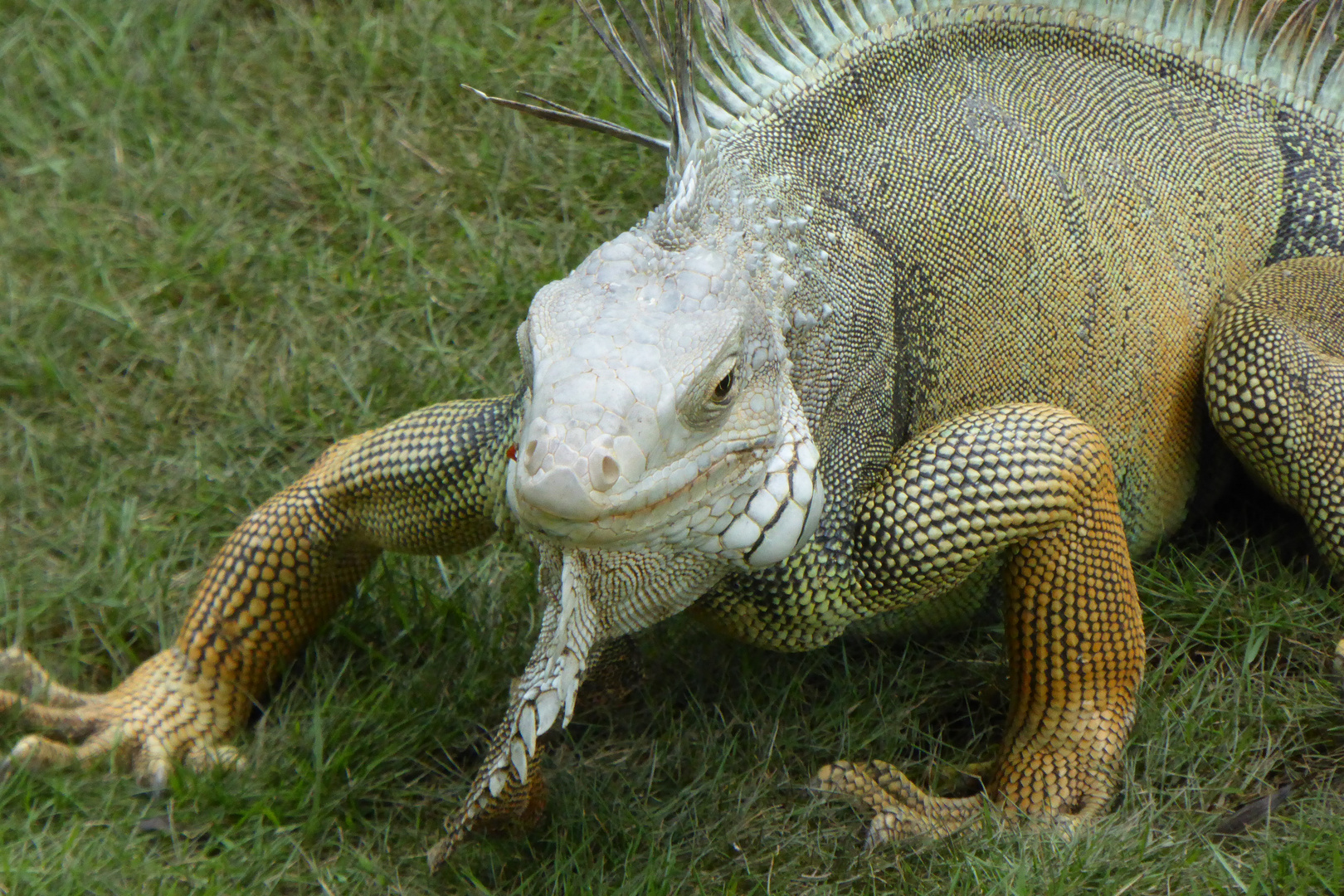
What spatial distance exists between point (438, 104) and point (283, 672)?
2.99m

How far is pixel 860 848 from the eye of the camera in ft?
12.6

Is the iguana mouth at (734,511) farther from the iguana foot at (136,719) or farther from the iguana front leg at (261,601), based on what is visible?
the iguana foot at (136,719)

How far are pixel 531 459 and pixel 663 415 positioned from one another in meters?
0.29

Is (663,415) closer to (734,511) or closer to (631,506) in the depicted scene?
(631,506)

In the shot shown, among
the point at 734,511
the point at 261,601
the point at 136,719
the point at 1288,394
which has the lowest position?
the point at 136,719

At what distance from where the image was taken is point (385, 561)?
16.1 ft

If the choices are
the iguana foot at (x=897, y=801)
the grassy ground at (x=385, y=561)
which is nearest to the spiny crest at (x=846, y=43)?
the grassy ground at (x=385, y=561)

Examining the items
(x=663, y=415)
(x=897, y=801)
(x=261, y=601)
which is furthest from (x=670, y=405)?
(x=261, y=601)

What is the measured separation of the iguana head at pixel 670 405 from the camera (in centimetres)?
265

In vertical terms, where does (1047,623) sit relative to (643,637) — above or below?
above

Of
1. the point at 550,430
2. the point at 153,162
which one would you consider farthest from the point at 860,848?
the point at 153,162

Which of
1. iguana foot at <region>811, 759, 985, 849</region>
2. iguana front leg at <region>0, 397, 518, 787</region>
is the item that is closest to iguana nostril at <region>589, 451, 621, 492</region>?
iguana front leg at <region>0, 397, 518, 787</region>

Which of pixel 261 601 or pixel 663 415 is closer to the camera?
pixel 663 415

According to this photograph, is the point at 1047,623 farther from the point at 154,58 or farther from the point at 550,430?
the point at 154,58
